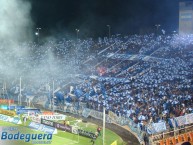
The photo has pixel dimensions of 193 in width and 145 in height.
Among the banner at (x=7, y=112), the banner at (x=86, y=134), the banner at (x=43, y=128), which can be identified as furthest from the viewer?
the banner at (x=7, y=112)

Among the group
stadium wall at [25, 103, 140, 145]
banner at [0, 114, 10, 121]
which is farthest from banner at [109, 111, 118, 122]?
banner at [0, 114, 10, 121]

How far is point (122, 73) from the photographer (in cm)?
4312

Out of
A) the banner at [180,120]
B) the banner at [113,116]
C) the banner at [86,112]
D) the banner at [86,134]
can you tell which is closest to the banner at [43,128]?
→ the banner at [86,134]

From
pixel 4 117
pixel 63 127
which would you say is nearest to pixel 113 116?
pixel 63 127

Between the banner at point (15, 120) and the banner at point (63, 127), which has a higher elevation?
the banner at point (15, 120)

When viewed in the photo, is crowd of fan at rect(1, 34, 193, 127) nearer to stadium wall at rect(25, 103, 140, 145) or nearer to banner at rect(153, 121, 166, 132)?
stadium wall at rect(25, 103, 140, 145)

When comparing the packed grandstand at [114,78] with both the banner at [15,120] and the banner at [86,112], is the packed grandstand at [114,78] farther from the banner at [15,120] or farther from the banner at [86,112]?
the banner at [15,120]

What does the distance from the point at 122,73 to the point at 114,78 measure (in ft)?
5.30

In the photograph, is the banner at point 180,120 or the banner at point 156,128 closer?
the banner at point 156,128

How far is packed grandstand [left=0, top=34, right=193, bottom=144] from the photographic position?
1065 inches

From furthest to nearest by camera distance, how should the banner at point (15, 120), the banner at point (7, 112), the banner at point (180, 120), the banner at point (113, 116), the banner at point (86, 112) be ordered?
the banner at point (7, 112) → the banner at point (86, 112) → the banner at point (15, 120) → the banner at point (113, 116) → the banner at point (180, 120)

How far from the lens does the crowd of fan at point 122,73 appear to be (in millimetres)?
28578

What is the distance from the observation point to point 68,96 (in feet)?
122

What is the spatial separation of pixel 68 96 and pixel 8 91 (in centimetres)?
1058
